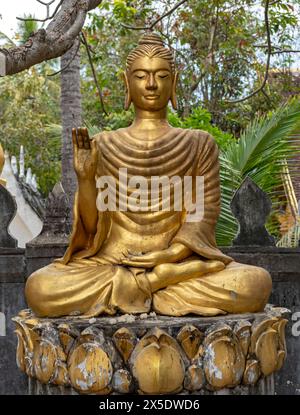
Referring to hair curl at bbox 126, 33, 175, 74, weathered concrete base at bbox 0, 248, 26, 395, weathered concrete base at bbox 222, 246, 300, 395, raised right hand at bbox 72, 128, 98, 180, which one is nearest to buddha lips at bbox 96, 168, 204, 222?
raised right hand at bbox 72, 128, 98, 180

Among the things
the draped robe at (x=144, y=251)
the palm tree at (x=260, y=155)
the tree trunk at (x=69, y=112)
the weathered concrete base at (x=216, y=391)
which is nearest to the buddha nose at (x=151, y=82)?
the draped robe at (x=144, y=251)

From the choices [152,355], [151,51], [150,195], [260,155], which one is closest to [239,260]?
[260,155]

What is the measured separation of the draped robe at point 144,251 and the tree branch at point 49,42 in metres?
0.95

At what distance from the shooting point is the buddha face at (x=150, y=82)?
4820mm

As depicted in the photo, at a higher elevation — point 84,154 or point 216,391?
point 84,154

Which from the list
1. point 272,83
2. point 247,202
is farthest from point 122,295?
point 272,83

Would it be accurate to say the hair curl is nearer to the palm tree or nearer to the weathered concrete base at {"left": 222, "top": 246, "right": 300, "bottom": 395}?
the weathered concrete base at {"left": 222, "top": 246, "right": 300, "bottom": 395}

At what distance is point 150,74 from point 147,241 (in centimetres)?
110

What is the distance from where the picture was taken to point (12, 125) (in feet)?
61.7

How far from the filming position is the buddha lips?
4.75 metres

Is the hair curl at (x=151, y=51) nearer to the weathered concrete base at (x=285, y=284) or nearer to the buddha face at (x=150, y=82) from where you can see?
the buddha face at (x=150, y=82)

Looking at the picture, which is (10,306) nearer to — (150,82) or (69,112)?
(150,82)

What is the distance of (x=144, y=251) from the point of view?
4664 mm
